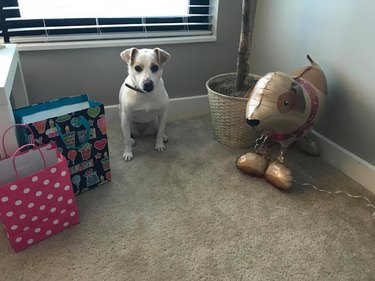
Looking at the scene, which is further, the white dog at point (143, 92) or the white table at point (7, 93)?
the white dog at point (143, 92)

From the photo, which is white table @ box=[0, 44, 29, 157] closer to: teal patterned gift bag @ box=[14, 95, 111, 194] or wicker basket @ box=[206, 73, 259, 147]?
teal patterned gift bag @ box=[14, 95, 111, 194]

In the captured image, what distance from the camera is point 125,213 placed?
49.8 inches

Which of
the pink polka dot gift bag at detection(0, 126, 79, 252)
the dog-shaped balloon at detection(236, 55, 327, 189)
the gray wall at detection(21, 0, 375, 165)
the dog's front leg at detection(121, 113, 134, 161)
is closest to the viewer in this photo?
the pink polka dot gift bag at detection(0, 126, 79, 252)

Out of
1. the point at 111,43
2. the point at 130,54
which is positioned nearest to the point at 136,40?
the point at 111,43

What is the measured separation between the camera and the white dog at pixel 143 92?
144 centimetres

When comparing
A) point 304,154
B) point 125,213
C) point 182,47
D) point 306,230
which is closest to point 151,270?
point 125,213

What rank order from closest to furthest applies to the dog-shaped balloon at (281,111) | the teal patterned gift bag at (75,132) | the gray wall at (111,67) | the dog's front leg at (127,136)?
1. the teal patterned gift bag at (75,132)
2. the dog-shaped balloon at (281,111)
3. the dog's front leg at (127,136)
4. the gray wall at (111,67)

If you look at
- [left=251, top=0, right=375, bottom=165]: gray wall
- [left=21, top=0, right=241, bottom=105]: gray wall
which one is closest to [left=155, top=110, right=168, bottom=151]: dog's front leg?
[left=21, top=0, right=241, bottom=105]: gray wall

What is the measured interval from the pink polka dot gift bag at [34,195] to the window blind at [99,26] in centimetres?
80

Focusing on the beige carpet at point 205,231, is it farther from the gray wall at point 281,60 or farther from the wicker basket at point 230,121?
the gray wall at point 281,60

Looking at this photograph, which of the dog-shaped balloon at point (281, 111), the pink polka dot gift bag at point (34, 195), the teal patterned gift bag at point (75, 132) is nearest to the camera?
the pink polka dot gift bag at point (34, 195)

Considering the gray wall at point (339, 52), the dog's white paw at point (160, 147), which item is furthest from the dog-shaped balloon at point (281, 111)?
the dog's white paw at point (160, 147)

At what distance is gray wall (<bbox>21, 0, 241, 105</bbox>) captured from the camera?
168cm

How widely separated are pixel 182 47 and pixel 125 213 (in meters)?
1.11
